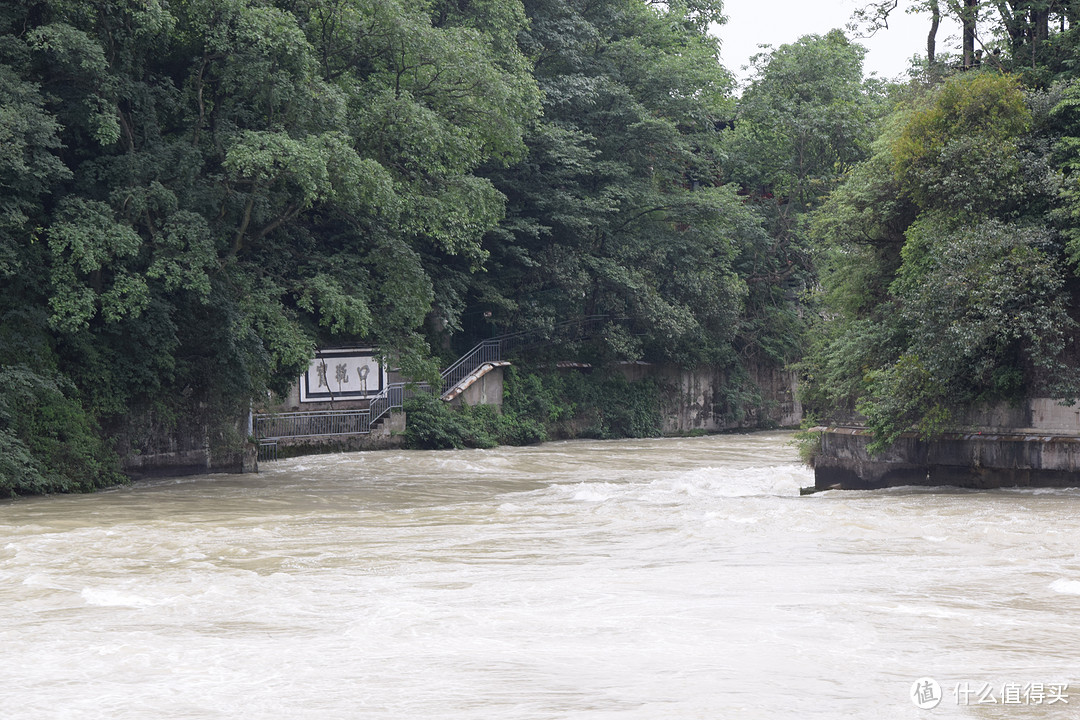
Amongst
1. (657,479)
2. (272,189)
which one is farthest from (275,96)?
(657,479)

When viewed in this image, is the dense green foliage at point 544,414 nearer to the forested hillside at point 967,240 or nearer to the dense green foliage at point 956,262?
the forested hillside at point 967,240

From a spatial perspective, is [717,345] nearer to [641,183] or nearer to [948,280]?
Answer: [641,183]

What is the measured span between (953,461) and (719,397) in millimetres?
25549

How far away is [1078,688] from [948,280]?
459 inches

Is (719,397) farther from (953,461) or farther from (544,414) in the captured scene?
(953,461)

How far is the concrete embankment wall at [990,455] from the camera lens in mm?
17297

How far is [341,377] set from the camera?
31.7 m

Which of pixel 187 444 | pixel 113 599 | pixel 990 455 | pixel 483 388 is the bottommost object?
pixel 113 599

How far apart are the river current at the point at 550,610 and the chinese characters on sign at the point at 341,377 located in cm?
1371

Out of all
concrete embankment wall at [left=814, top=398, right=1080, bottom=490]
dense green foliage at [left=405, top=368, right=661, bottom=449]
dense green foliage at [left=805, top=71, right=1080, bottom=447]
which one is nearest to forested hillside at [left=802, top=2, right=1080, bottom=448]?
dense green foliage at [left=805, top=71, right=1080, bottom=447]

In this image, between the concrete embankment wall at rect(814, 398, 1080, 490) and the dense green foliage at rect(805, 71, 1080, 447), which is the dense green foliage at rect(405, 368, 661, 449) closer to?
the dense green foliage at rect(805, 71, 1080, 447)

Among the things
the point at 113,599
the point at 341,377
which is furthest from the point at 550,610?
the point at 341,377

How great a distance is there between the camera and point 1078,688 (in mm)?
6875

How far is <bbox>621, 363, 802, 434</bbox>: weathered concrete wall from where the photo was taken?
140 feet
